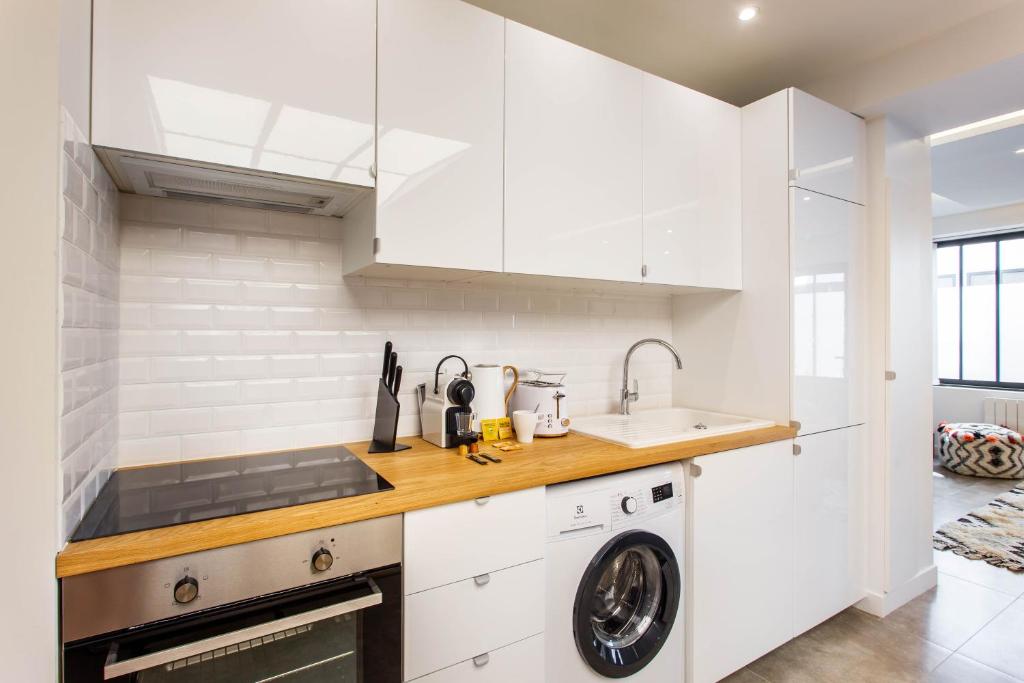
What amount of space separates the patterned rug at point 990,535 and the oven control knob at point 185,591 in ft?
12.9

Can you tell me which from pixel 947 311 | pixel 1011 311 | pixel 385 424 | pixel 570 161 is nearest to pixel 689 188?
pixel 570 161

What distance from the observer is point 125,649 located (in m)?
0.95

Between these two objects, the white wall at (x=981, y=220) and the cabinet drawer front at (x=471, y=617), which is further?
the white wall at (x=981, y=220)

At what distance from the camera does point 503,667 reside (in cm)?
141

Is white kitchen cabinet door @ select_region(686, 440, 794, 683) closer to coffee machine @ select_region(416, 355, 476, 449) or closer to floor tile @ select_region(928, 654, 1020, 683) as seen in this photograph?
floor tile @ select_region(928, 654, 1020, 683)

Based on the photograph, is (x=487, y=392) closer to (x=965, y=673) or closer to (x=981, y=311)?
(x=965, y=673)

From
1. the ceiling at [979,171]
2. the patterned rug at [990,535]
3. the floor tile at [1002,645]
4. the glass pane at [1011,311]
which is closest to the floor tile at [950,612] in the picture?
the floor tile at [1002,645]

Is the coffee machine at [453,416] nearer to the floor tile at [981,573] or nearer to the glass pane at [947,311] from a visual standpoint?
the floor tile at [981,573]

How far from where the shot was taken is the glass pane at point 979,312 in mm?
5953

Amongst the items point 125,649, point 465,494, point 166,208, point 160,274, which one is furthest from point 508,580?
point 166,208

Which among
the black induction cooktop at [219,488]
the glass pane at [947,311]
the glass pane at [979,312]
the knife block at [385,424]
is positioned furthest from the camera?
the glass pane at [947,311]

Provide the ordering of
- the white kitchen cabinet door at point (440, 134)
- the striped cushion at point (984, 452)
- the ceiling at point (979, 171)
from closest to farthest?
the white kitchen cabinet door at point (440, 134)
the ceiling at point (979, 171)
the striped cushion at point (984, 452)

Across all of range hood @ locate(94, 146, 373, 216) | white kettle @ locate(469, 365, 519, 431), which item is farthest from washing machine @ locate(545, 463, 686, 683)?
range hood @ locate(94, 146, 373, 216)

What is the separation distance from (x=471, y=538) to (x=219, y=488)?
0.67 metres
